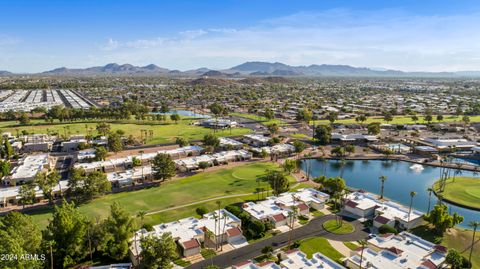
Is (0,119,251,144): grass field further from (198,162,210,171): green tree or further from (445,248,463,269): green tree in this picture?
(445,248,463,269): green tree

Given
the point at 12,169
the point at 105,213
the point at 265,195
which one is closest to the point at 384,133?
the point at 265,195

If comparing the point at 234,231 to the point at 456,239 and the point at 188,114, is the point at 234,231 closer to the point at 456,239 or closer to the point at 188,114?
the point at 456,239

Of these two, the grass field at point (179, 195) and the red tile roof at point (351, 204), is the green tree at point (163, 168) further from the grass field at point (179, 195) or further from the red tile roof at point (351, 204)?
the red tile roof at point (351, 204)

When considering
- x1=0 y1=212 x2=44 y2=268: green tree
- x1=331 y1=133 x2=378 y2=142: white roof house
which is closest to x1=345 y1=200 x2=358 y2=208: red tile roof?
x1=0 y1=212 x2=44 y2=268: green tree

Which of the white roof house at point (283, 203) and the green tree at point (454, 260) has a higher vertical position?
the green tree at point (454, 260)

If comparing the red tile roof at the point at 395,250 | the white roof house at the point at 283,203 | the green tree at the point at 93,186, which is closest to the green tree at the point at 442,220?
the red tile roof at the point at 395,250

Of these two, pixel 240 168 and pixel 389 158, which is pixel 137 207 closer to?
pixel 240 168
